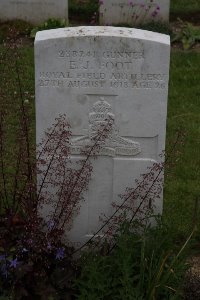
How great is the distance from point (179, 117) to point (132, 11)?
3159mm

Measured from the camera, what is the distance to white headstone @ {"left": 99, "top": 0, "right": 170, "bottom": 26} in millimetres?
9552

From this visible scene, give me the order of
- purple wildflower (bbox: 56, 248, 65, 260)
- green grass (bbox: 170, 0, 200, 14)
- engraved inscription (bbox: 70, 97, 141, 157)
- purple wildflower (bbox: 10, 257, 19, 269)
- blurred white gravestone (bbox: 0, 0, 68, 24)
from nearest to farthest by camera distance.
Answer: purple wildflower (bbox: 10, 257, 19, 269) → purple wildflower (bbox: 56, 248, 65, 260) → engraved inscription (bbox: 70, 97, 141, 157) → blurred white gravestone (bbox: 0, 0, 68, 24) → green grass (bbox: 170, 0, 200, 14)

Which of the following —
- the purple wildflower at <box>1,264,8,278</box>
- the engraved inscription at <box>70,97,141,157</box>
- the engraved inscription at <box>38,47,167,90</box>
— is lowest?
the purple wildflower at <box>1,264,8,278</box>

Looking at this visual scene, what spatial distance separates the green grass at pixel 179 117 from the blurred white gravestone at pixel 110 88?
1.27ft

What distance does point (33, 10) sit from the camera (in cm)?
954

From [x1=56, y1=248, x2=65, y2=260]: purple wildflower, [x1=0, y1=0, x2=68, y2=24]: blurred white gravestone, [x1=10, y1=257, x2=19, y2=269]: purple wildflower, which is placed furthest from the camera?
[x1=0, y1=0, x2=68, y2=24]: blurred white gravestone

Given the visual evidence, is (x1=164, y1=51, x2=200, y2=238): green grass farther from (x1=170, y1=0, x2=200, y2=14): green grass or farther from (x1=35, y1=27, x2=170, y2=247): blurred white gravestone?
(x1=170, y1=0, x2=200, y2=14): green grass

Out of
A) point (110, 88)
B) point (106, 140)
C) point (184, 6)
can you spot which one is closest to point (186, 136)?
point (106, 140)

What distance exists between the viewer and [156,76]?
410 cm

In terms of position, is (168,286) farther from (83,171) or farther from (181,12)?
(181,12)

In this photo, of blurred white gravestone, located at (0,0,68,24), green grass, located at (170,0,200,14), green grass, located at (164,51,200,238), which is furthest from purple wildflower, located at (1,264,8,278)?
green grass, located at (170,0,200,14)

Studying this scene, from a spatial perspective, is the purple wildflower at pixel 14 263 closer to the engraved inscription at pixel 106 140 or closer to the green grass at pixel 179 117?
the engraved inscription at pixel 106 140

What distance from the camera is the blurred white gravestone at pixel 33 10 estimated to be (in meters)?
9.51

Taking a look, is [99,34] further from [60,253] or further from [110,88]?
[60,253]
